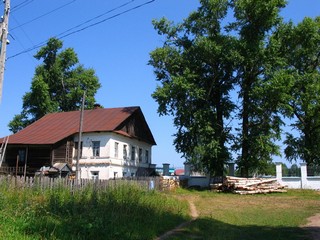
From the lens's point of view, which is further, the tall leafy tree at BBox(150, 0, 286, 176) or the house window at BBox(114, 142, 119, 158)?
the house window at BBox(114, 142, 119, 158)

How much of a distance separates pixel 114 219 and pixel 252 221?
7398 mm

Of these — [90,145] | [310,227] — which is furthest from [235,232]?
[90,145]

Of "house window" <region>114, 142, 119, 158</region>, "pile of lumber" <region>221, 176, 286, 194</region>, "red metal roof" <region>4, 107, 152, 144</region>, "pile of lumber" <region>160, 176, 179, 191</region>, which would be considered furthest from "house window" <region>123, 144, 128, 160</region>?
"pile of lumber" <region>221, 176, 286, 194</region>

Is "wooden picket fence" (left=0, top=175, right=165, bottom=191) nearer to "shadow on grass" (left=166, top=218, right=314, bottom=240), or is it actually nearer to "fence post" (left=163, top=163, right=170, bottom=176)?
"shadow on grass" (left=166, top=218, right=314, bottom=240)

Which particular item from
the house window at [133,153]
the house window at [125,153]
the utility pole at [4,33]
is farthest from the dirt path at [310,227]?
the house window at [133,153]

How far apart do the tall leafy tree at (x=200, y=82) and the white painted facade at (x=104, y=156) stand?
7.02m

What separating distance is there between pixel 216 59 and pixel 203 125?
6.35 metres

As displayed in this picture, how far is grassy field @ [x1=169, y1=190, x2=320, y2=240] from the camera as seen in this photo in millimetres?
12883

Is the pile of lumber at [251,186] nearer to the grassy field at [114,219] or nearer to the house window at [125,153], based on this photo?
the grassy field at [114,219]

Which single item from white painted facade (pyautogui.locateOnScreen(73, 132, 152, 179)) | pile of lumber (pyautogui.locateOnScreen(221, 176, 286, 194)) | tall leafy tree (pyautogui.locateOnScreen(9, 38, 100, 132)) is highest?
tall leafy tree (pyautogui.locateOnScreen(9, 38, 100, 132))

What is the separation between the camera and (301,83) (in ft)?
122

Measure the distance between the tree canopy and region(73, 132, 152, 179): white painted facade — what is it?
7065mm

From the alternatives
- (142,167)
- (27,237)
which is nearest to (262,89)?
(142,167)

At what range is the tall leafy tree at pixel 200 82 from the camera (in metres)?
36.0
